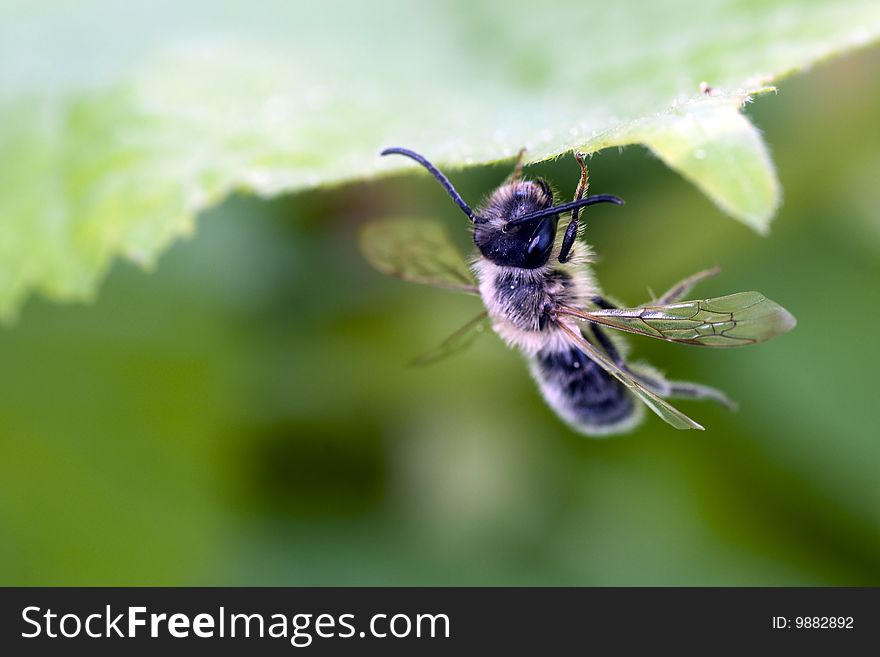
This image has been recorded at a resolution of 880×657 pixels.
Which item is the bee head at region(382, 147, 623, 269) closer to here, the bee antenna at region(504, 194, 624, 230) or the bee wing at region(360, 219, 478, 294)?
the bee antenna at region(504, 194, 624, 230)

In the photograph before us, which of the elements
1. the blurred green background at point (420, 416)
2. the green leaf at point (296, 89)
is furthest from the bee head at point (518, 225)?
the blurred green background at point (420, 416)

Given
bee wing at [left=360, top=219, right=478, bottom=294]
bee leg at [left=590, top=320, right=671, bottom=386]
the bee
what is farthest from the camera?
bee wing at [left=360, top=219, right=478, bottom=294]

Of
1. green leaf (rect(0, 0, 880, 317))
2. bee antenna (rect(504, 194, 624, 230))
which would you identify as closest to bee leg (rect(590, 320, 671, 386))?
bee antenna (rect(504, 194, 624, 230))

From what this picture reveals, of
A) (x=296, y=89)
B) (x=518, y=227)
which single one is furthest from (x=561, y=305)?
(x=296, y=89)

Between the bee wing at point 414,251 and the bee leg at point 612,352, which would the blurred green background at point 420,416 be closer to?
the bee wing at point 414,251

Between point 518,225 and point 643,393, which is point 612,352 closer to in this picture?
point 643,393
